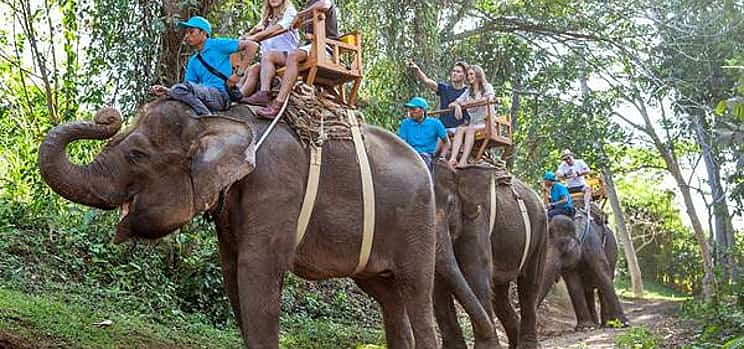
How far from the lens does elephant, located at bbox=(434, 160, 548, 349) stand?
8.39 meters

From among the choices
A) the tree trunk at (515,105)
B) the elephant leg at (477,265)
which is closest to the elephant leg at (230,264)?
the elephant leg at (477,265)

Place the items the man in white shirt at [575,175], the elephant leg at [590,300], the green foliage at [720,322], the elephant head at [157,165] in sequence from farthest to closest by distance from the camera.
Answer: the elephant leg at [590,300]
the man in white shirt at [575,175]
the green foliage at [720,322]
the elephant head at [157,165]

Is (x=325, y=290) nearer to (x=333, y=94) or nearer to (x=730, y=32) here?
(x=333, y=94)

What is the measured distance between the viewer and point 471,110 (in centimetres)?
913

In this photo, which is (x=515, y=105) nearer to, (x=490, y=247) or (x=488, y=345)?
(x=490, y=247)

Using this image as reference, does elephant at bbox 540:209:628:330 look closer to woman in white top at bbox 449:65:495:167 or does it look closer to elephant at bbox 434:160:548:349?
elephant at bbox 434:160:548:349

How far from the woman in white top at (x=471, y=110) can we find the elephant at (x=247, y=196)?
105 inches

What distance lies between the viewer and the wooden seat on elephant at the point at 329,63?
6035 millimetres

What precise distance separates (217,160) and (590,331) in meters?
9.60

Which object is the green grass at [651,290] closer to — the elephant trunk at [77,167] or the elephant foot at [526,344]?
the elephant foot at [526,344]

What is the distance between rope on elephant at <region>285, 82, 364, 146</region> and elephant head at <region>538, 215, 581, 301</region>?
7.42 meters

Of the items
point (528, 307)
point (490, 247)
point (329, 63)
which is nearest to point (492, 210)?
point (490, 247)

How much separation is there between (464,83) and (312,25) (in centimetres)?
371

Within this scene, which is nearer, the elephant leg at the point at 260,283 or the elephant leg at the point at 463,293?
the elephant leg at the point at 260,283
